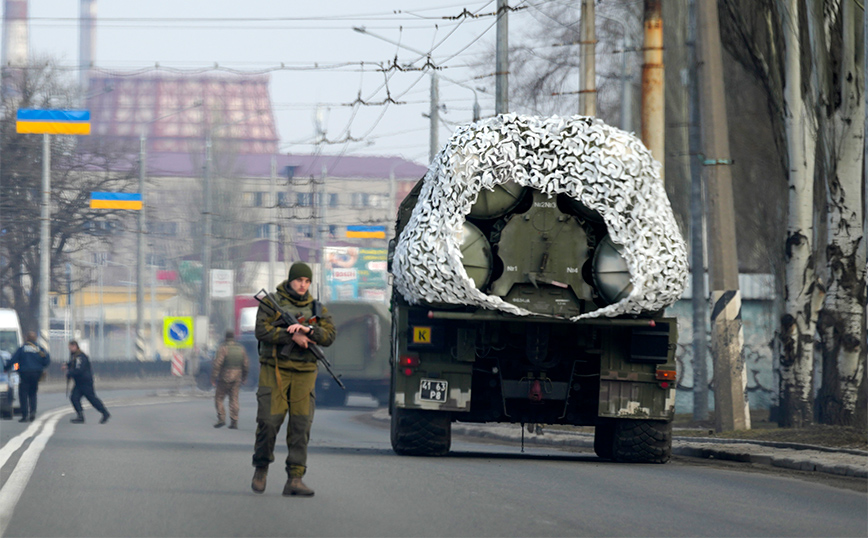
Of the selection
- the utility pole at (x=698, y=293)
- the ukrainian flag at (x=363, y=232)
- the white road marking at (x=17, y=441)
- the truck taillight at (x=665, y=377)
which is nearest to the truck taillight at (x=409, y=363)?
the truck taillight at (x=665, y=377)

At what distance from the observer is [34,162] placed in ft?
169

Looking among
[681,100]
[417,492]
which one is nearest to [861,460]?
[417,492]

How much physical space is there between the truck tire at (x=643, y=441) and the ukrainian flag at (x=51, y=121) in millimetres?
28838

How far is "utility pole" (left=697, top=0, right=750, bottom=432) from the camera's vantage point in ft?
62.4

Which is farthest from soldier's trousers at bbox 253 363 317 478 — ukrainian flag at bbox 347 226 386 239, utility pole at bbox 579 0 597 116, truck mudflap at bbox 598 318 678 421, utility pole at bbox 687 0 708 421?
ukrainian flag at bbox 347 226 386 239

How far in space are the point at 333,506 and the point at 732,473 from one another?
198 inches

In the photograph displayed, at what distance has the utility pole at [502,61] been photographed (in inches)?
990

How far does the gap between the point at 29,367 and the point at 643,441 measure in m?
14.5

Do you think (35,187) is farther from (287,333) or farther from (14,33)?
(14,33)

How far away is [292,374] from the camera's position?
1046cm

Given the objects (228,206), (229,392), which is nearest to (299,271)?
(229,392)

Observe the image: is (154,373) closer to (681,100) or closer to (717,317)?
(681,100)

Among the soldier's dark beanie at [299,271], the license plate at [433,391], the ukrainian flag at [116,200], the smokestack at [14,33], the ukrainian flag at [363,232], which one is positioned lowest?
the license plate at [433,391]

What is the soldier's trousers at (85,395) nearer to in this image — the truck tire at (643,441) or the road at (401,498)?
the road at (401,498)
